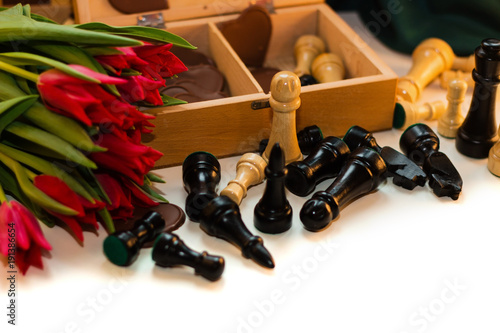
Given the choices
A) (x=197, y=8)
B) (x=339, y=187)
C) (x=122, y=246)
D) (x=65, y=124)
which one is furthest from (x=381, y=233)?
(x=197, y=8)

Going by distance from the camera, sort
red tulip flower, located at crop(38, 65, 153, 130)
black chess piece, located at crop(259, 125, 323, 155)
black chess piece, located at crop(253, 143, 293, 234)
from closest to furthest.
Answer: red tulip flower, located at crop(38, 65, 153, 130) < black chess piece, located at crop(253, 143, 293, 234) < black chess piece, located at crop(259, 125, 323, 155)

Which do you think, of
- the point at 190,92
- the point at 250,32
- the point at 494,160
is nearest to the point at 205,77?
the point at 190,92

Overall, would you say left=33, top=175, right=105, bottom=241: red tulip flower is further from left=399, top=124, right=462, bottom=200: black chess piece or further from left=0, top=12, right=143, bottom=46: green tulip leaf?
left=399, top=124, right=462, bottom=200: black chess piece

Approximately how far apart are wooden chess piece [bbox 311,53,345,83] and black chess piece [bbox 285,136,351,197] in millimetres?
293

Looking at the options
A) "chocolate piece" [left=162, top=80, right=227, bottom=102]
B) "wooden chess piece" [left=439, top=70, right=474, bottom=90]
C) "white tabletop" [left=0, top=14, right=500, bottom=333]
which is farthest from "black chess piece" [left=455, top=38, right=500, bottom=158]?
"chocolate piece" [left=162, top=80, right=227, bottom=102]

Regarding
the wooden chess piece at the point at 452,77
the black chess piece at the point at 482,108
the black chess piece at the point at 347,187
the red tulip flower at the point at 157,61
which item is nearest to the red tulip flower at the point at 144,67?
the red tulip flower at the point at 157,61

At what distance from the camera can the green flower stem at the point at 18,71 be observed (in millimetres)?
904

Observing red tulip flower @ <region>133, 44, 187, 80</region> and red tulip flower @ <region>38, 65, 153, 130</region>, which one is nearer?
red tulip flower @ <region>38, 65, 153, 130</region>

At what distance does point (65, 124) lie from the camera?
0.88m

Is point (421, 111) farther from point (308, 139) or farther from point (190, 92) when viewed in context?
point (190, 92)

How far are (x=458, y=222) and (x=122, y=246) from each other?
1.93 ft

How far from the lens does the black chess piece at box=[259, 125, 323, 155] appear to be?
1185 mm

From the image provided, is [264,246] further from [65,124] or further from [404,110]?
[404,110]

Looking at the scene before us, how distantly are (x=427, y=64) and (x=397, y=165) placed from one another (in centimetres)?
43
